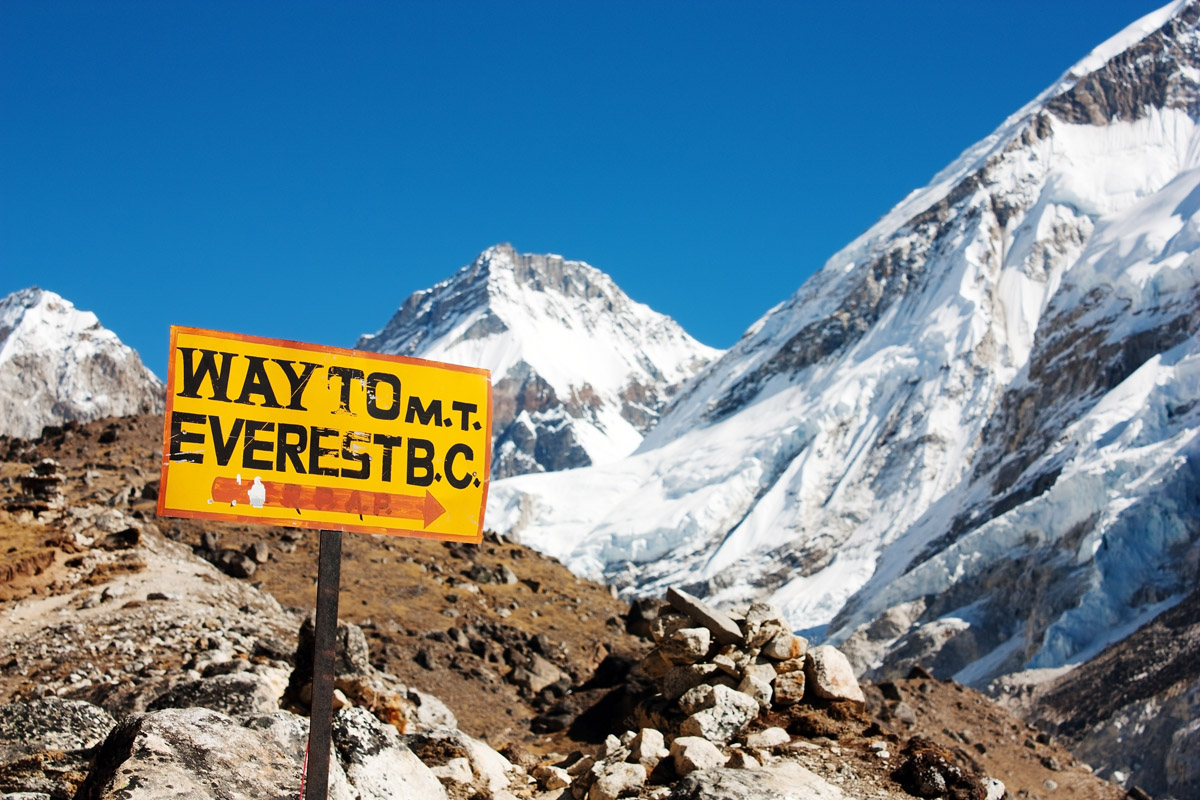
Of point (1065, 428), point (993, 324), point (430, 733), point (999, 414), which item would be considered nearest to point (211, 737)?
point (430, 733)

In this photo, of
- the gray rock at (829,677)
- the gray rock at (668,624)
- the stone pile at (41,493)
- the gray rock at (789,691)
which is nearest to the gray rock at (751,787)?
the gray rock at (789,691)

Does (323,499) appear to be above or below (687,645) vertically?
above

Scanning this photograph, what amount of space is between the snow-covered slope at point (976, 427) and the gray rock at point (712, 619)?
41427 mm

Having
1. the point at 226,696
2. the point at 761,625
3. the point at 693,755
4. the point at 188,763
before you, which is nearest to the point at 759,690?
the point at 761,625

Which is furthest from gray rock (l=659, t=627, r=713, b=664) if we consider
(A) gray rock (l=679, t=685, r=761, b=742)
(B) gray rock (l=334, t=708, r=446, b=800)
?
(B) gray rock (l=334, t=708, r=446, b=800)

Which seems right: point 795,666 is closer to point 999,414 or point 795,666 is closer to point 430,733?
point 430,733

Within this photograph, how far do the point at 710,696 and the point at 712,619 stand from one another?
1.30 m

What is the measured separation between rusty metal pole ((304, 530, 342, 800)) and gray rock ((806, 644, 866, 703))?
6.68 meters

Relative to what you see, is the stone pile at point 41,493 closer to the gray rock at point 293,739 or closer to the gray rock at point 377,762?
the gray rock at point 377,762

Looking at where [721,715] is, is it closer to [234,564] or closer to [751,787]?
[751,787]

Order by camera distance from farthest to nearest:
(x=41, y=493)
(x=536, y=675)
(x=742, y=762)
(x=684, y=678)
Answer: (x=536, y=675) → (x=41, y=493) → (x=684, y=678) → (x=742, y=762)

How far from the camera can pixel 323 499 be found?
22.5ft

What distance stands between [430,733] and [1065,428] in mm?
76487

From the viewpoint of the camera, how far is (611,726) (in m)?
18.2
